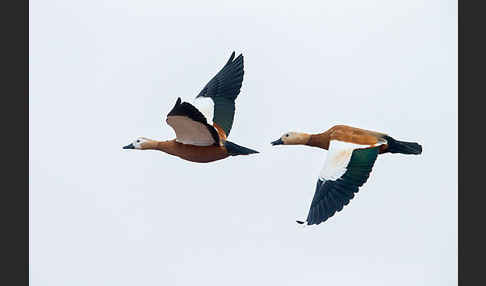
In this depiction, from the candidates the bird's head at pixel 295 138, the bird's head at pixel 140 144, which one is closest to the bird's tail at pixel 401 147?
the bird's head at pixel 295 138

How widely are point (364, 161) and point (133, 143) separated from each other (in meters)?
1.30

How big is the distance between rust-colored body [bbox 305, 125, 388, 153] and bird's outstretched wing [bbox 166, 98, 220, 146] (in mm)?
581

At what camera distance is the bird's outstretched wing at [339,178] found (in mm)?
4996

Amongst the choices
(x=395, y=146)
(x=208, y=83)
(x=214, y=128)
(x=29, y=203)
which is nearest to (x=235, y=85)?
(x=208, y=83)

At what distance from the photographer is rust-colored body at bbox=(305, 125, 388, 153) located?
17.7 ft

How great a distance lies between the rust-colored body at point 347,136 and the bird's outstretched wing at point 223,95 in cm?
48

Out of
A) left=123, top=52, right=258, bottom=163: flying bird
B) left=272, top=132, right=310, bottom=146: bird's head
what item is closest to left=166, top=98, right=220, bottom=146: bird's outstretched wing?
left=123, top=52, right=258, bottom=163: flying bird

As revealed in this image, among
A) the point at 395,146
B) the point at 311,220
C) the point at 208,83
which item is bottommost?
the point at 311,220

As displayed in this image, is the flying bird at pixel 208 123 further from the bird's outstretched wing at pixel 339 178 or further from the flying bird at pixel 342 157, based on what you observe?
the bird's outstretched wing at pixel 339 178

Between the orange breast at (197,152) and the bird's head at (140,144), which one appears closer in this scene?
the orange breast at (197,152)

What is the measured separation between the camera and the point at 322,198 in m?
5.04

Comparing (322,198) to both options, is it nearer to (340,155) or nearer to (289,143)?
(340,155)

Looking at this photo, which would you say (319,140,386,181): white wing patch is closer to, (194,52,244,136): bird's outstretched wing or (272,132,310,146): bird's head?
(272,132,310,146): bird's head

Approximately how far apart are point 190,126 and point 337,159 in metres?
0.75
